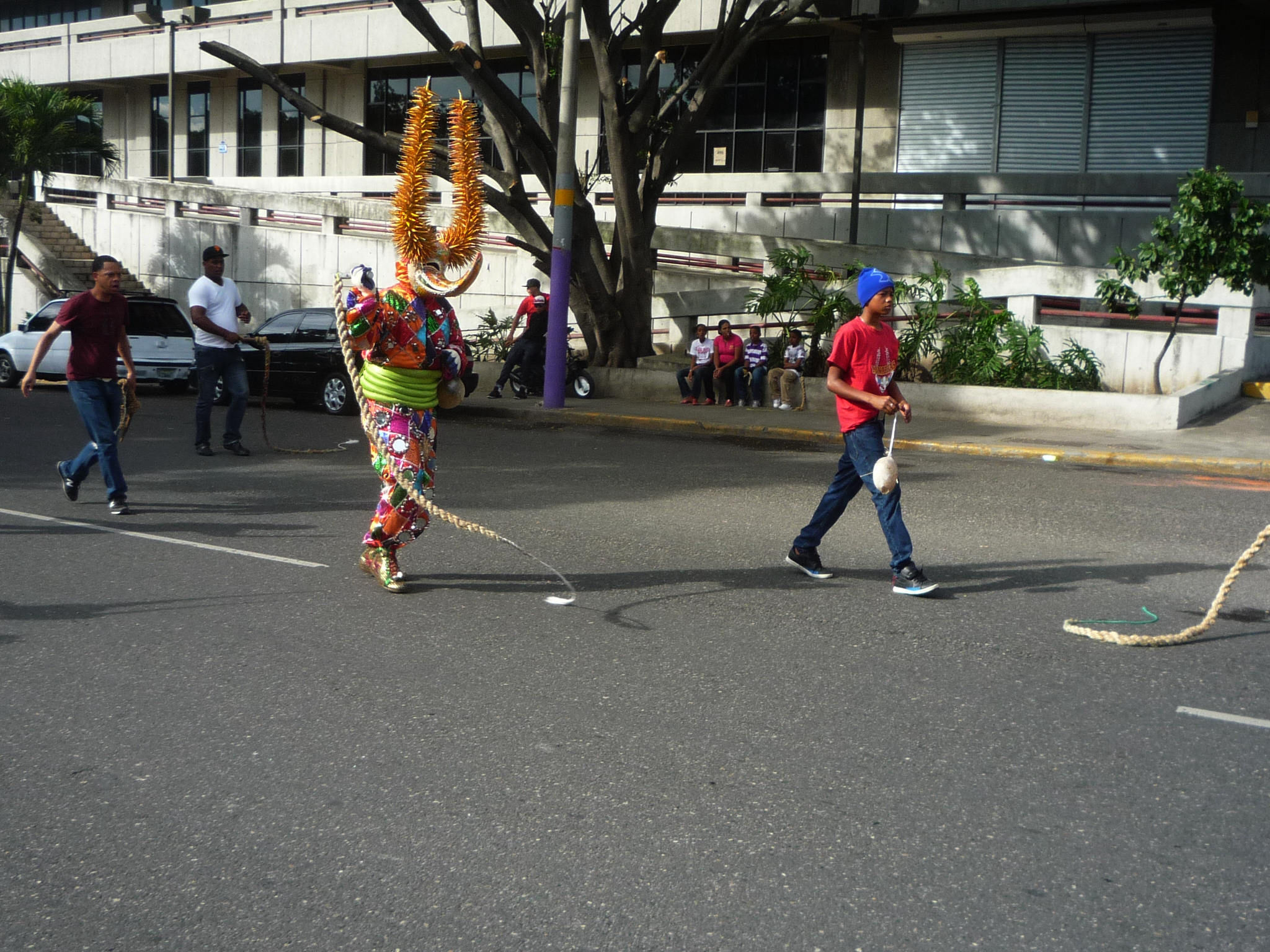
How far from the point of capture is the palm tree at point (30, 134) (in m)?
27.4

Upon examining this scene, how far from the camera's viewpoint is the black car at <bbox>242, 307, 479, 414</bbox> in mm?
17094

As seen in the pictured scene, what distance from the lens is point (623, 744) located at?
4680mm

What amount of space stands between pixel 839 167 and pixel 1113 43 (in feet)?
19.4

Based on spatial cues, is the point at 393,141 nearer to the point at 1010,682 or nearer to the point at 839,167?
the point at 839,167

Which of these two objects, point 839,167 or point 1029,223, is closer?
point 1029,223

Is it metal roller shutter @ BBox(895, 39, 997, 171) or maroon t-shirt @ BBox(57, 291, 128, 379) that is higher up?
metal roller shutter @ BBox(895, 39, 997, 171)

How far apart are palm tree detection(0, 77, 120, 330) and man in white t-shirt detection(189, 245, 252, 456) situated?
18505mm

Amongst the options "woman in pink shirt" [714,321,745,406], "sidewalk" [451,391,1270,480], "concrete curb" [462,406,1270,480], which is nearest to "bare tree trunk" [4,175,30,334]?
"sidewalk" [451,391,1270,480]

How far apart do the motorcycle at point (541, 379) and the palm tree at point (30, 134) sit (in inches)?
577

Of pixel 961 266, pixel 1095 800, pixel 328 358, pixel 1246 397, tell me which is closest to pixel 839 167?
pixel 961 266

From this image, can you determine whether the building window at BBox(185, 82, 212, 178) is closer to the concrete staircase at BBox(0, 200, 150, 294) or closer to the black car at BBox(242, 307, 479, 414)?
the concrete staircase at BBox(0, 200, 150, 294)

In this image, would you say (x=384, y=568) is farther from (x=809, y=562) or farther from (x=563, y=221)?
(x=563, y=221)

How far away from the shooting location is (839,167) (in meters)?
27.1

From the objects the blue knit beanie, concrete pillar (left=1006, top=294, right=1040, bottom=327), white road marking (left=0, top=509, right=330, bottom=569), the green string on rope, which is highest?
concrete pillar (left=1006, top=294, right=1040, bottom=327)
